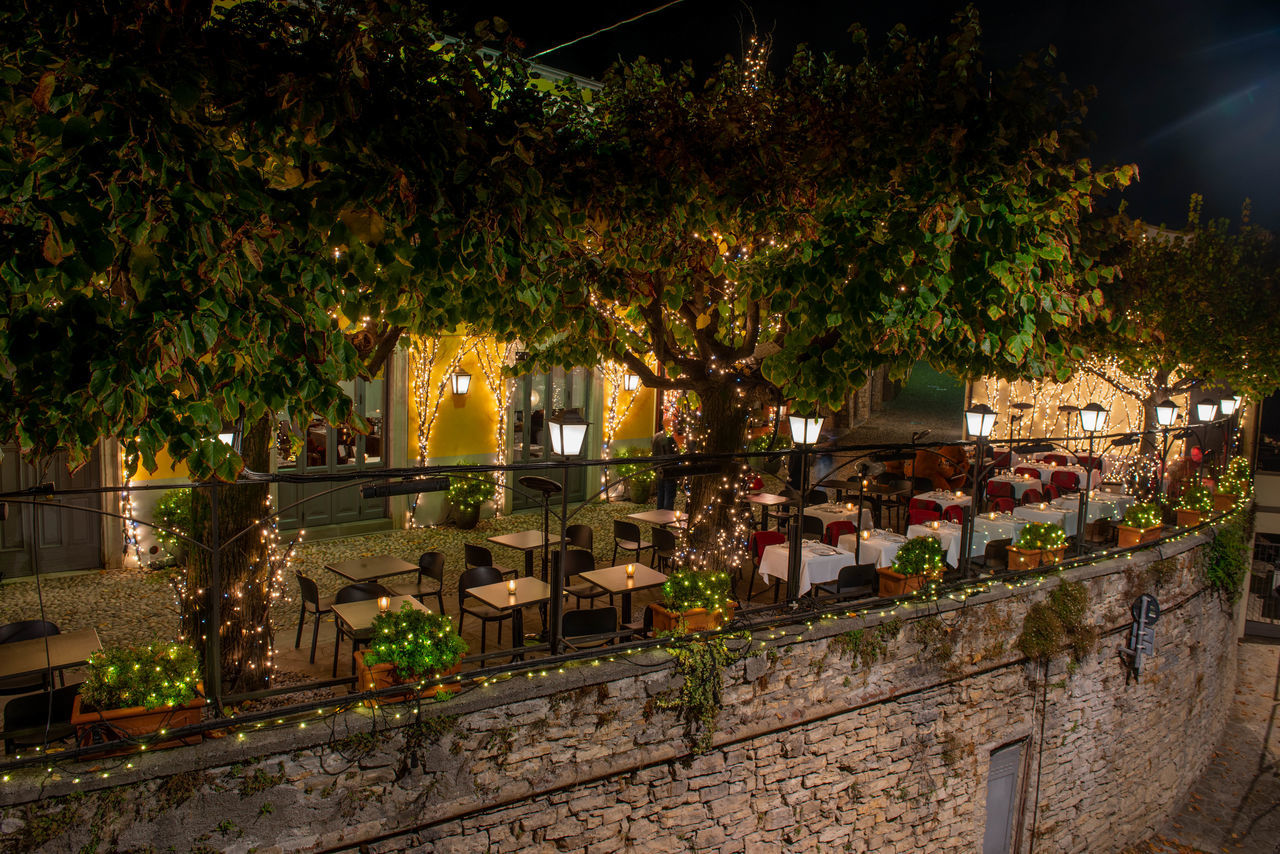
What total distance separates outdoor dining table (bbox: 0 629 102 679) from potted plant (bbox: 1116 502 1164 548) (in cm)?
1017

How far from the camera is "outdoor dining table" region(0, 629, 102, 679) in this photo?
4961mm

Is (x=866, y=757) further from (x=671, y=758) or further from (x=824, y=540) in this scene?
(x=824, y=540)

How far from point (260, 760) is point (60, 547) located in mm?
6847

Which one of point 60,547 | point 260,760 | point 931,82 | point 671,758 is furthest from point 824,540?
point 60,547

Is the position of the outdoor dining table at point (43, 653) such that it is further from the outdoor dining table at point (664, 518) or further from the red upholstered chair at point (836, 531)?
the red upholstered chair at point (836, 531)

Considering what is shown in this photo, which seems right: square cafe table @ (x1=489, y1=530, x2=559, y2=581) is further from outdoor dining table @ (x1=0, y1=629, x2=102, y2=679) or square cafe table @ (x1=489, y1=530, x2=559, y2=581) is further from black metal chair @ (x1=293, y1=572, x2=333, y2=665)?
outdoor dining table @ (x1=0, y1=629, x2=102, y2=679)

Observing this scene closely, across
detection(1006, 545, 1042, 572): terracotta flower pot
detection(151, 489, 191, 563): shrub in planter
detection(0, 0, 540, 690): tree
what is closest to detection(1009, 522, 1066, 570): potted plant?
detection(1006, 545, 1042, 572): terracotta flower pot

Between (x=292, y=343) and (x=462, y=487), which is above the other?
(x=292, y=343)

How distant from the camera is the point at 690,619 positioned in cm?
597

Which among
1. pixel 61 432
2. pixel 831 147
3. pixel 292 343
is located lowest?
pixel 61 432

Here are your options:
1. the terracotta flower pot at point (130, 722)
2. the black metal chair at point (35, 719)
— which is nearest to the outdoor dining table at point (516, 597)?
the terracotta flower pot at point (130, 722)

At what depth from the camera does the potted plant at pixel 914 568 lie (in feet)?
24.1

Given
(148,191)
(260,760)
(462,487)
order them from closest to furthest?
(148,191) < (260,760) < (462,487)

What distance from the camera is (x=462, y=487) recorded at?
39.7 feet
